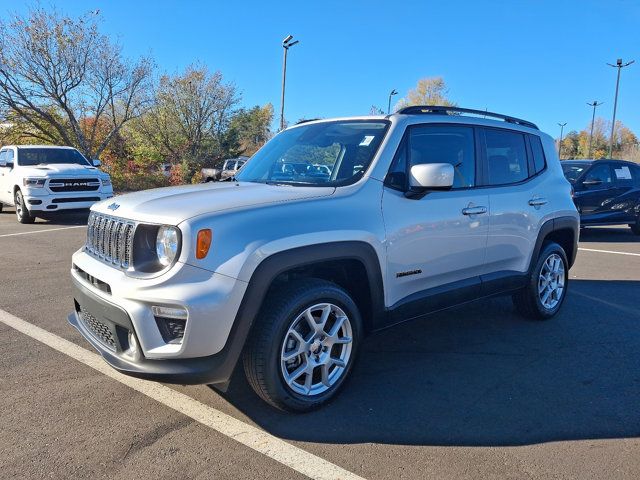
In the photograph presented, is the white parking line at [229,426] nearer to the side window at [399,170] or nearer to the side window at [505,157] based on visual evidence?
the side window at [399,170]

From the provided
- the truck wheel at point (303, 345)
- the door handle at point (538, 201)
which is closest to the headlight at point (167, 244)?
the truck wheel at point (303, 345)

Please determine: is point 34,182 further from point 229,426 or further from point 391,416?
point 391,416

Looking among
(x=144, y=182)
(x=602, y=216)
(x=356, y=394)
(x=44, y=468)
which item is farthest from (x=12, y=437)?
(x=144, y=182)

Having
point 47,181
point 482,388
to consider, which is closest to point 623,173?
point 482,388

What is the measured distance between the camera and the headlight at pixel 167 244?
2.70 m

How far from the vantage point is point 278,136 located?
4.56 meters

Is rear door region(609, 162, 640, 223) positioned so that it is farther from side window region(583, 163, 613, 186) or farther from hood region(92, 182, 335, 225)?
hood region(92, 182, 335, 225)

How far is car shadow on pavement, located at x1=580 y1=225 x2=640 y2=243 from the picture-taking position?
1120 centimetres

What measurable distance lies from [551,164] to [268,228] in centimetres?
349

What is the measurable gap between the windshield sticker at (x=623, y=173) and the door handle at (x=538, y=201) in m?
8.10

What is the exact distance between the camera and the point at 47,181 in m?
11.3

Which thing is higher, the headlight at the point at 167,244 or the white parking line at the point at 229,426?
the headlight at the point at 167,244

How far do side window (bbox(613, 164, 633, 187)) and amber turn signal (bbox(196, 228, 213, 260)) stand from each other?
11331 millimetres

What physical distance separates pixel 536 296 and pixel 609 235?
8925 millimetres
